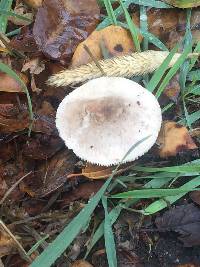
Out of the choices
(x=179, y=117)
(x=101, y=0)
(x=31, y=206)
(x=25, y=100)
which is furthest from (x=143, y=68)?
(x=31, y=206)

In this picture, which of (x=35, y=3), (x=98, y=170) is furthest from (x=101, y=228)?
(x=35, y=3)

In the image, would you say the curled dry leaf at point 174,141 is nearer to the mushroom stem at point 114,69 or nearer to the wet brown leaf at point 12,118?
the mushroom stem at point 114,69

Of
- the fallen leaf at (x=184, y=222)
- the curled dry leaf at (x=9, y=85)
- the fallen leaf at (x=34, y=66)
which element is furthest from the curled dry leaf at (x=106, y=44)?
the fallen leaf at (x=184, y=222)

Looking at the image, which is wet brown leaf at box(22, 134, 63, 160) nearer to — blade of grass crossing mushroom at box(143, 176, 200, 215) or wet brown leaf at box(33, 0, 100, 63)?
wet brown leaf at box(33, 0, 100, 63)

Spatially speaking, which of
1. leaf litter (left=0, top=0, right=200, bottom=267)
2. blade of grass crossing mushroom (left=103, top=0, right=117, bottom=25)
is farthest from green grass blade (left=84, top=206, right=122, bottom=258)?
blade of grass crossing mushroom (left=103, top=0, right=117, bottom=25)

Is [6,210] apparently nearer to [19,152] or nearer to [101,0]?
[19,152]

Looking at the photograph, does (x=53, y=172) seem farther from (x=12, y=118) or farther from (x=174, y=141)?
(x=174, y=141)
